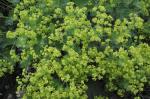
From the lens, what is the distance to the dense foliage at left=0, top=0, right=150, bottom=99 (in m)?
3.11

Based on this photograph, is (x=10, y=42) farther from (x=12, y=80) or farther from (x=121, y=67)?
(x=121, y=67)

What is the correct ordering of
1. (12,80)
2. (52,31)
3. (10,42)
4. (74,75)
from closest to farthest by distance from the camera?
(74,75) < (52,31) < (10,42) < (12,80)

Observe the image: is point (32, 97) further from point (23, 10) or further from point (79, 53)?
point (23, 10)

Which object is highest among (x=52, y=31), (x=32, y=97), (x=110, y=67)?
(x=52, y=31)

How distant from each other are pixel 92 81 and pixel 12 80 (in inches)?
34.4

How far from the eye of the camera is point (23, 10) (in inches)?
138

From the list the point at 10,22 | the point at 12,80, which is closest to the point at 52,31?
the point at 10,22

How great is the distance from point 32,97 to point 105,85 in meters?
0.67

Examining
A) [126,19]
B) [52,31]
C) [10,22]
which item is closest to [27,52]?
[52,31]

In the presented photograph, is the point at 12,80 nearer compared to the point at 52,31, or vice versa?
the point at 52,31

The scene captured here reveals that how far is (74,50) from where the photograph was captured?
10.5 ft

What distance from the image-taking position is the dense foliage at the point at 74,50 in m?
3.11

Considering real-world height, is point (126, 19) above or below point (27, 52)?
above

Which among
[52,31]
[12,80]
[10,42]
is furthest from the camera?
[12,80]
